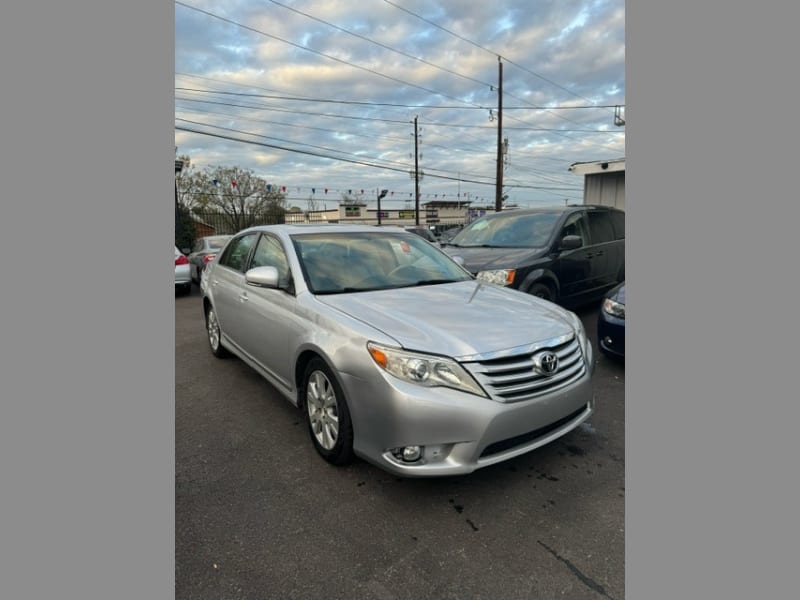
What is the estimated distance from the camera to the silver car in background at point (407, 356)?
7.59ft

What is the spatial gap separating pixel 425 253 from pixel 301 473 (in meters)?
2.12

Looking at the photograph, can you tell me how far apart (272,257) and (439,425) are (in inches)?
88.6

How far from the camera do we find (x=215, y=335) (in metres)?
5.21

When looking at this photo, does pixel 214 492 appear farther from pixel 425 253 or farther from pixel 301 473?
pixel 425 253

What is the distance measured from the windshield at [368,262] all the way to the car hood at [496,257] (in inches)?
59.8

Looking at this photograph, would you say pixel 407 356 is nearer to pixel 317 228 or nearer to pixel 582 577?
pixel 582 577

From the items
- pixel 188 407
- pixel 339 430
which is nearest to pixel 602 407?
pixel 339 430

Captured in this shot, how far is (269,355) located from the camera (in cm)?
355

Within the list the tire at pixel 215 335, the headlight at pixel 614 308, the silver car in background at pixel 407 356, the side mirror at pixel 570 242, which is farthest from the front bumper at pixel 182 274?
the headlight at pixel 614 308

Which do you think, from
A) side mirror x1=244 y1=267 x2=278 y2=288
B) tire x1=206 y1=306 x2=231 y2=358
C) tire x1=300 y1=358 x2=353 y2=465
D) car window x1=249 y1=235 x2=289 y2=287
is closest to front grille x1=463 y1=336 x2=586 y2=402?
tire x1=300 y1=358 x2=353 y2=465

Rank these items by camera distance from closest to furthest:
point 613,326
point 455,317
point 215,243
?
point 455,317
point 613,326
point 215,243

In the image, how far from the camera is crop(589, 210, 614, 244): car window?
7000 mm

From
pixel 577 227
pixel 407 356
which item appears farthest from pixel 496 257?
pixel 407 356

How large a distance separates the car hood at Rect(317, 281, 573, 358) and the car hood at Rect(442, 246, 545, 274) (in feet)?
6.89
